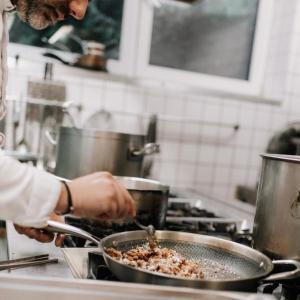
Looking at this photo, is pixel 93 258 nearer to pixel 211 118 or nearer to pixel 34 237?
pixel 34 237

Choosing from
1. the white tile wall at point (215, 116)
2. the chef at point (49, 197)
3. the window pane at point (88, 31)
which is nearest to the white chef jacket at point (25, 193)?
the chef at point (49, 197)

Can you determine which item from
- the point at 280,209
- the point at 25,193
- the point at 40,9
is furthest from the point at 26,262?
the point at 40,9

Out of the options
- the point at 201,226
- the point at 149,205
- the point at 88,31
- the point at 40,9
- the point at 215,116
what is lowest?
the point at 201,226

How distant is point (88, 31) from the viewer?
217 centimetres

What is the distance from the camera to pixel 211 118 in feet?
7.34

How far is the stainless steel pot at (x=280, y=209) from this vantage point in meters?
0.76

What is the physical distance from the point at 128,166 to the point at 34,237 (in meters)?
0.49

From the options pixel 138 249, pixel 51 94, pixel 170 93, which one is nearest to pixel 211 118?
pixel 170 93

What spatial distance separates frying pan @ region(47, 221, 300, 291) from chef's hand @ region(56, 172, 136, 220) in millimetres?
61

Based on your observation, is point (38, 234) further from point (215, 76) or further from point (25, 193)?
point (215, 76)

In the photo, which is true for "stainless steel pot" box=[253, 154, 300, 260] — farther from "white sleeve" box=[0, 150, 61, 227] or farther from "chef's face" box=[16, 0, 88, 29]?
"chef's face" box=[16, 0, 88, 29]

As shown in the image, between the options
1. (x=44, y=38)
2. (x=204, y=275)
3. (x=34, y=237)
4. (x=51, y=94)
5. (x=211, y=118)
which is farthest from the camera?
(x=211, y=118)

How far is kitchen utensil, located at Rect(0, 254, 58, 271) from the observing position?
0.76 meters

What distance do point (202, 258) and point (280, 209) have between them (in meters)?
0.19
